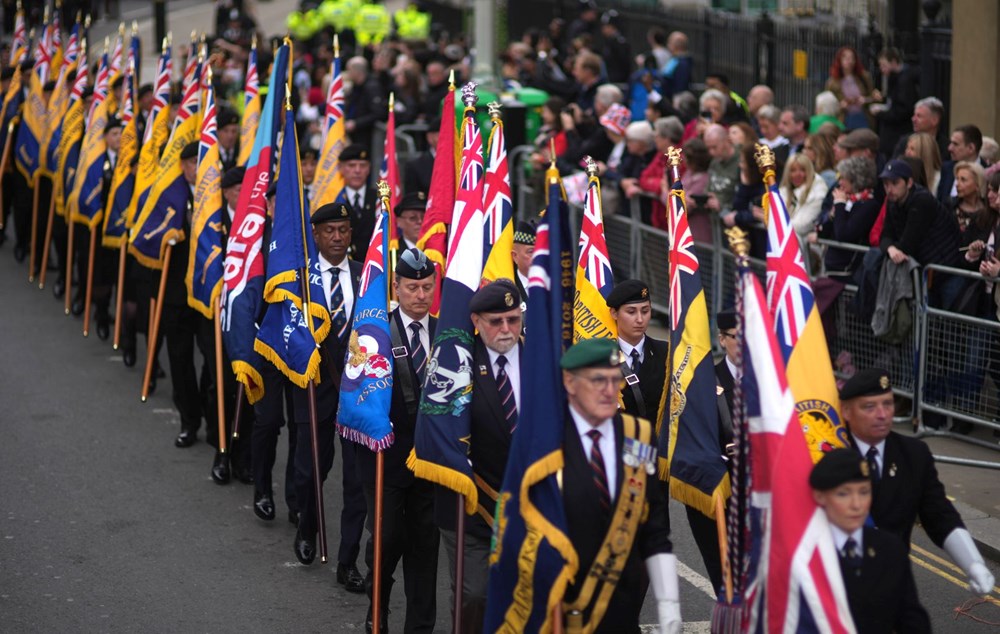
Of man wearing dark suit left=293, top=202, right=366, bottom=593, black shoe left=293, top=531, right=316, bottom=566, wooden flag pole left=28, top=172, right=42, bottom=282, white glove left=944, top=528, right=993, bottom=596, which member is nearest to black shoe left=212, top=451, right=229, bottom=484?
man wearing dark suit left=293, top=202, right=366, bottom=593

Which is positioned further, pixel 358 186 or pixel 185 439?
pixel 358 186

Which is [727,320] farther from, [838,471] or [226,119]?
[226,119]

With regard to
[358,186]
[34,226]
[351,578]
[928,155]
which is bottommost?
[351,578]

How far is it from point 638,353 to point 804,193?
490 centimetres

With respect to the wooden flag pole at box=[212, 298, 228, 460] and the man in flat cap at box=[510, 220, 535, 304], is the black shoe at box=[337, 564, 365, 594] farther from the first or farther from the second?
the wooden flag pole at box=[212, 298, 228, 460]

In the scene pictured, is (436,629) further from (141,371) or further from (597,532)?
(141,371)

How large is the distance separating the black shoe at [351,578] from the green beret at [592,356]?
10.2 feet

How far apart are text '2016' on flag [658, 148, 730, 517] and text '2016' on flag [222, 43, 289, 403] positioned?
2922mm

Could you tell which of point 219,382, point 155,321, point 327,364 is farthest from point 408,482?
point 155,321

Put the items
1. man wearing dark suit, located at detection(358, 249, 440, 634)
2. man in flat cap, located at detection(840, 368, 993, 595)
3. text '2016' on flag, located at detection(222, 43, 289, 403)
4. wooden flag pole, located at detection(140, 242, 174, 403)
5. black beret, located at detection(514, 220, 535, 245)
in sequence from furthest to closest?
wooden flag pole, located at detection(140, 242, 174, 403)
text '2016' on flag, located at detection(222, 43, 289, 403)
black beret, located at detection(514, 220, 535, 245)
man wearing dark suit, located at detection(358, 249, 440, 634)
man in flat cap, located at detection(840, 368, 993, 595)

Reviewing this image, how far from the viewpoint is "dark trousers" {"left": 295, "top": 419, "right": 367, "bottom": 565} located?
8.70 metres

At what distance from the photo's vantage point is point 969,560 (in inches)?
240

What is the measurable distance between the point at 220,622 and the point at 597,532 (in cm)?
298

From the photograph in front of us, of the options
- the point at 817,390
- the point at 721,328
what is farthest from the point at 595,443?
the point at 721,328
